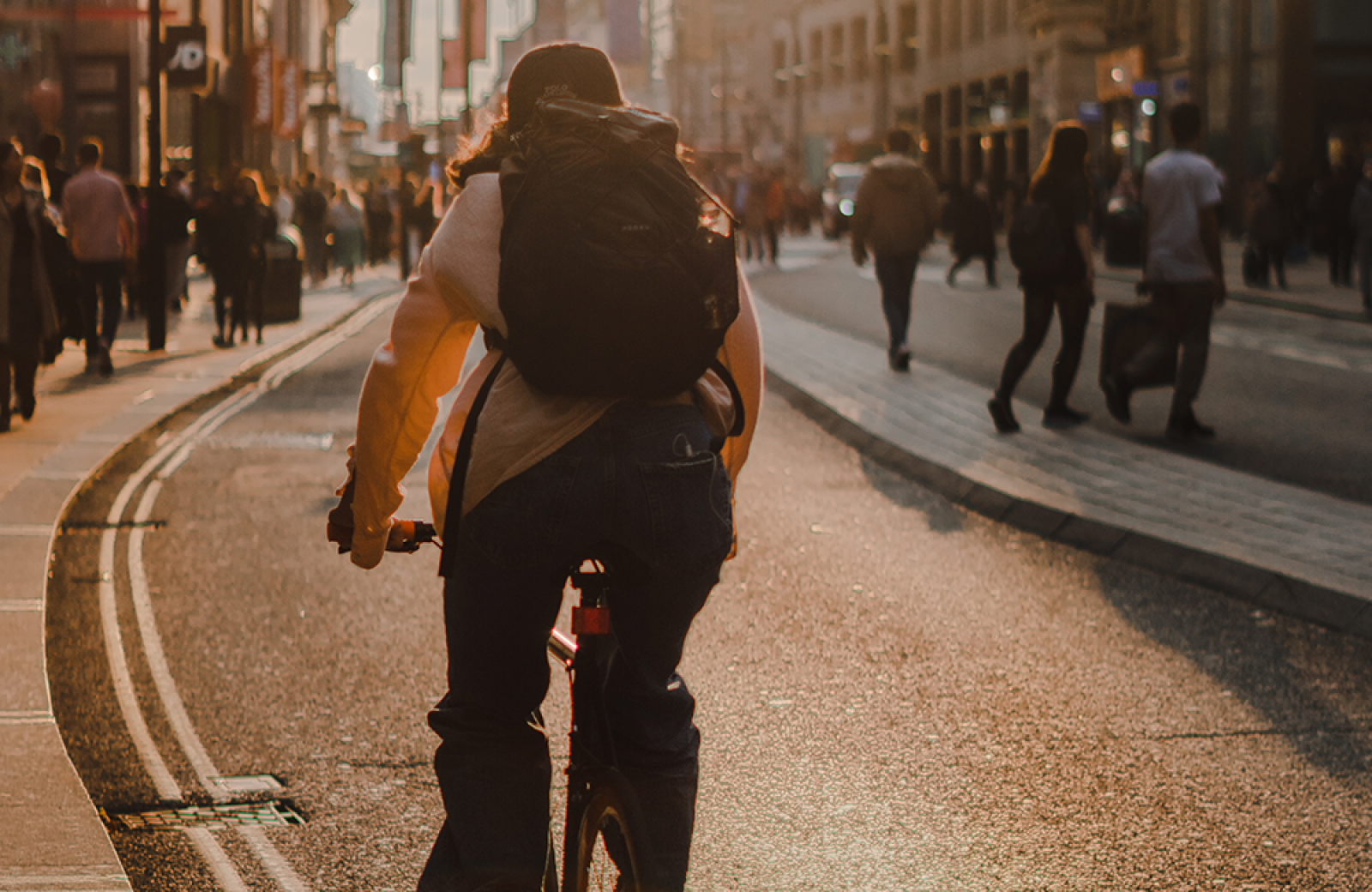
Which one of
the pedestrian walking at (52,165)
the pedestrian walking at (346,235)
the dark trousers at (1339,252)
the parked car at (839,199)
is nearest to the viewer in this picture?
the pedestrian walking at (52,165)

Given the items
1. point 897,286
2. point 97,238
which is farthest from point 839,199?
point 897,286

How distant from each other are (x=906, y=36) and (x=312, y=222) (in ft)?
140

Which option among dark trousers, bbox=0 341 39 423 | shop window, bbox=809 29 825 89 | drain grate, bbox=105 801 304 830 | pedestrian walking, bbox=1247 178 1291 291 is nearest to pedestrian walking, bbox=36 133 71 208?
dark trousers, bbox=0 341 39 423

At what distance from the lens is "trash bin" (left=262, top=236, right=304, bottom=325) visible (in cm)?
2169

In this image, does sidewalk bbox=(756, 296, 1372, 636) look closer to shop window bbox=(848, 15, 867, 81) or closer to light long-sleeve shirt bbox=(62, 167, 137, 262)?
light long-sleeve shirt bbox=(62, 167, 137, 262)

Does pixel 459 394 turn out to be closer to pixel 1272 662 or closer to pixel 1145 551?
pixel 1272 662

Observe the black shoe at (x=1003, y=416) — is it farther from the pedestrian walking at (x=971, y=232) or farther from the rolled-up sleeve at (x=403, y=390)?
the pedestrian walking at (x=971, y=232)

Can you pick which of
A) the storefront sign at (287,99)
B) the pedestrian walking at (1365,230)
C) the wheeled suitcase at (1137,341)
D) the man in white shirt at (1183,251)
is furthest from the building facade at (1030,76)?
the storefront sign at (287,99)

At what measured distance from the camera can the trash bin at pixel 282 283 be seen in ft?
71.2

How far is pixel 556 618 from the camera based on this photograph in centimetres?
312

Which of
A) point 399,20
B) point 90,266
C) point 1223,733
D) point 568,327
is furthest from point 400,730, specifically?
point 399,20

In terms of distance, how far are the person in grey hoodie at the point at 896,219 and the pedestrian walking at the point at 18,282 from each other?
18.7 ft

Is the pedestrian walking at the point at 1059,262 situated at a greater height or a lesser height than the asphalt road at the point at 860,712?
greater

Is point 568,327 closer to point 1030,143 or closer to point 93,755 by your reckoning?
point 93,755
